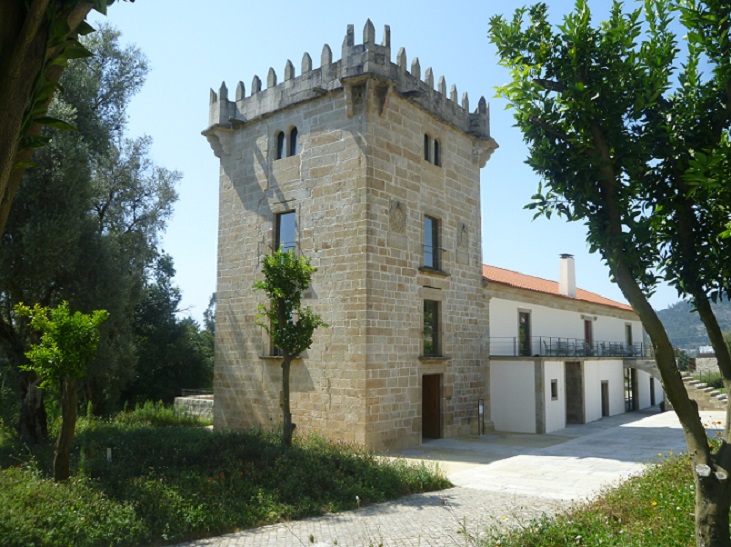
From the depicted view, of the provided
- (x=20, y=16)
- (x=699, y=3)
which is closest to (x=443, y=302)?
(x=699, y=3)

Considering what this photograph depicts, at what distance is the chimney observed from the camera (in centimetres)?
2638

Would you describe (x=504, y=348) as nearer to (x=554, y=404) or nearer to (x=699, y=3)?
(x=554, y=404)

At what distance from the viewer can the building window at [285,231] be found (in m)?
16.7

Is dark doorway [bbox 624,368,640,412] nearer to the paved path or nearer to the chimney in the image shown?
the chimney

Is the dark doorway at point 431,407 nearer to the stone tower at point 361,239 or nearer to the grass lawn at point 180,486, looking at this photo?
the stone tower at point 361,239

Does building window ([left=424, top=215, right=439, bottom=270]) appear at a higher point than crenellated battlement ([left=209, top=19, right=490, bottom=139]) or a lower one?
lower

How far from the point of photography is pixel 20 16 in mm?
2102

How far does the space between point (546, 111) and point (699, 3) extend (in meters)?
1.51

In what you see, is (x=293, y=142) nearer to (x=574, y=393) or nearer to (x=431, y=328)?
(x=431, y=328)

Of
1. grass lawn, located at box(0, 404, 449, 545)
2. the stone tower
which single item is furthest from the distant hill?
grass lawn, located at box(0, 404, 449, 545)

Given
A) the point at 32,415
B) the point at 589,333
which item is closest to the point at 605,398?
the point at 589,333

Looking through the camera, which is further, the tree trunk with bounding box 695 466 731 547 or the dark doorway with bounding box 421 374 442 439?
the dark doorway with bounding box 421 374 442 439

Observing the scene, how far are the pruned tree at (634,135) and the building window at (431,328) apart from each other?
11201 mm

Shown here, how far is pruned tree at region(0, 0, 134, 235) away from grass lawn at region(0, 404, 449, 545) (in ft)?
19.2
